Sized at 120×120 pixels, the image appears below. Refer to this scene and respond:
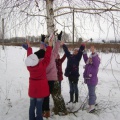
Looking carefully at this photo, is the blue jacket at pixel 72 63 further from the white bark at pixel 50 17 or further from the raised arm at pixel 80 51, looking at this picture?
the white bark at pixel 50 17

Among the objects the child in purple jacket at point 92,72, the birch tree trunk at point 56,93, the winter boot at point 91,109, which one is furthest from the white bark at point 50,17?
the winter boot at point 91,109

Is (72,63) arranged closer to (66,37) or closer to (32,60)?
(66,37)

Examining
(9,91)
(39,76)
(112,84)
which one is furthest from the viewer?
(112,84)

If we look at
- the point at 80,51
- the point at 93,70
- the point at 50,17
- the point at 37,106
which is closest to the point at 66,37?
the point at 80,51

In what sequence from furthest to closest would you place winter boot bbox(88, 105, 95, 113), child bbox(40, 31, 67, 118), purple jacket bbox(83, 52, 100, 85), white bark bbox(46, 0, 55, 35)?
winter boot bbox(88, 105, 95, 113), purple jacket bbox(83, 52, 100, 85), white bark bbox(46, 0, 55, 35), child bbox(40, 31, 67, 118)

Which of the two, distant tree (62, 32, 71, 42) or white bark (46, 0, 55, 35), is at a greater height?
white bark (46, 0, 55, 35)

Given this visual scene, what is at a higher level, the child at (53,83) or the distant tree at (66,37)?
the distant tree at (66,37)

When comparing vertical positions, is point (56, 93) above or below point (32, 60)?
below

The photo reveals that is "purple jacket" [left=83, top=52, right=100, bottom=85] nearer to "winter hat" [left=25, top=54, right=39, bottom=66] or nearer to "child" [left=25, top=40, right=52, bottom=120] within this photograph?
"child" [left=25, top=40, right=52, bottom=120]

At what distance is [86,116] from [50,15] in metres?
2.28

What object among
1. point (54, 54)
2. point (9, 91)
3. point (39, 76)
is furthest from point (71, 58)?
point (9, 91)

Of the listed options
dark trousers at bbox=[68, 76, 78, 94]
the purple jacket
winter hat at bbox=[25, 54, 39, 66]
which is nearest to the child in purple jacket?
the purple jacket

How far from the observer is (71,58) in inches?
194

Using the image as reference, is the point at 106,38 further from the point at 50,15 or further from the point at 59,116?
the point at 59,116
